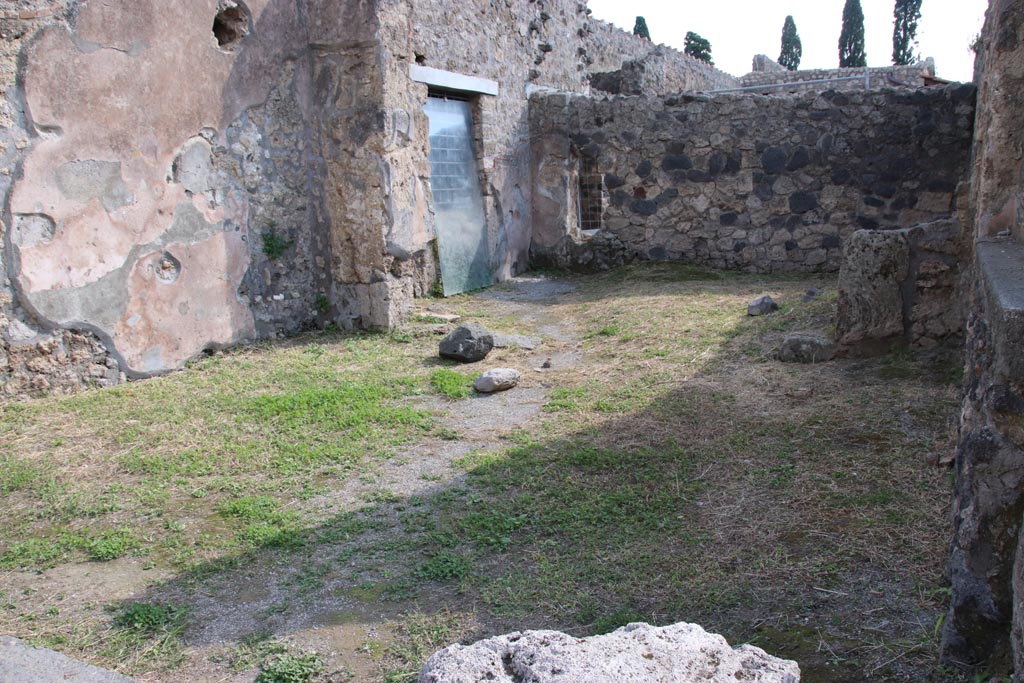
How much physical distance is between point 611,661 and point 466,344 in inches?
177

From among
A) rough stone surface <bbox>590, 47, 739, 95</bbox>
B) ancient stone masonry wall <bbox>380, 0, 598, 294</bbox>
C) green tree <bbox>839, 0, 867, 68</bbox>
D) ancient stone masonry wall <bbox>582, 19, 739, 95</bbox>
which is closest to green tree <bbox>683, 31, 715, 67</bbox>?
green tree <bbox>839, 0, 867, 68</bbox>

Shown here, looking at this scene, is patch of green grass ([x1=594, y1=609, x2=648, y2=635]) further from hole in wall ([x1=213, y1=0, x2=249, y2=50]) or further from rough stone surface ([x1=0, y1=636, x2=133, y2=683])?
hole in wall ([x1=213, y1=0, x2=249, y2=50])

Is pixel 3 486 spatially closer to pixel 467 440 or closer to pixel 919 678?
pixel 467 440

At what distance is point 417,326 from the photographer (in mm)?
7395

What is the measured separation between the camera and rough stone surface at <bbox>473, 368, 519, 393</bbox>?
563 centimetres

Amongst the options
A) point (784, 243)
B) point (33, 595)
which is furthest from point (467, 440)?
point (784, 243)

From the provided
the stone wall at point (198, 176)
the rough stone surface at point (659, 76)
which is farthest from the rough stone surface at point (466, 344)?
the rough stone surface at point (659, 76)

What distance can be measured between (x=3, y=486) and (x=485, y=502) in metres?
2.41

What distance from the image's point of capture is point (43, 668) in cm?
267

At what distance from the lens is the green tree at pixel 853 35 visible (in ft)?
106

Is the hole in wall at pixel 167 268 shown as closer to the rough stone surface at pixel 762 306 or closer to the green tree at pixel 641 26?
the rough stone surface at pixel 762 306

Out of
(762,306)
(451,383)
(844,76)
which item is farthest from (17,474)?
(844,76)

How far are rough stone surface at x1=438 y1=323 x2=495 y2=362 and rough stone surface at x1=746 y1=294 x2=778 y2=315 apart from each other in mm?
2365

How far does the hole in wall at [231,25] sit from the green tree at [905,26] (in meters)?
31.8
